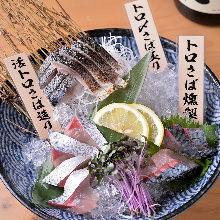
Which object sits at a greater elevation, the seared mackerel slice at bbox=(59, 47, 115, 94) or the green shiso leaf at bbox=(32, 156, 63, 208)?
the seared mackerel slice at bbox=(59, 47, 115, 94)

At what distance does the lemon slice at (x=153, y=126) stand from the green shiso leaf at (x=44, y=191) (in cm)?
37

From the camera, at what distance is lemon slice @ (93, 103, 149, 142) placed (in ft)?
4.43

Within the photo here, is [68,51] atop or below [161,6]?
atop

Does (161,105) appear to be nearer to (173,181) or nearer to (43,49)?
(173,181)

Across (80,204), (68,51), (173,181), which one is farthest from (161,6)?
Answer: (80,204)

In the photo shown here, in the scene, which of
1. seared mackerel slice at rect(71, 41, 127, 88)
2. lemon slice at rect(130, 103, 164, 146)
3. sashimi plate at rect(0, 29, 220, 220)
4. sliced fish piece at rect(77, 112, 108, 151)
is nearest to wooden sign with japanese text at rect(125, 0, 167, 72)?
sashimi plate at rect(0, 29, 220, 220)

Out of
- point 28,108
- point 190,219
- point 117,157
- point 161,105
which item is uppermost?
point 28,108

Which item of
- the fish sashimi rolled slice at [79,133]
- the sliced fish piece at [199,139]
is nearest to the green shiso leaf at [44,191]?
the fish sashimi rolled slice at [79,133]

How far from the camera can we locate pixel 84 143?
135cm

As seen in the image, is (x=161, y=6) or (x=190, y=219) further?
(x=161, y=6)

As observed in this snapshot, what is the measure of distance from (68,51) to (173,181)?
623 mm

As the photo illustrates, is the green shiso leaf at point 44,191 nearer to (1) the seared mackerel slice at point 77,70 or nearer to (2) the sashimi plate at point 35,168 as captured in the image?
(2) the sashimi plate at point 35,168

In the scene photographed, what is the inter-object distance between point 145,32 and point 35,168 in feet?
2.33

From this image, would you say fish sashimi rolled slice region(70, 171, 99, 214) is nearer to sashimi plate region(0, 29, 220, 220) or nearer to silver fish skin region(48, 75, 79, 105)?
sashimi plate region(0, 29, 220, 220)
